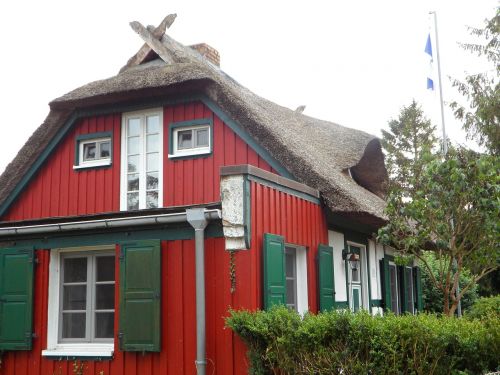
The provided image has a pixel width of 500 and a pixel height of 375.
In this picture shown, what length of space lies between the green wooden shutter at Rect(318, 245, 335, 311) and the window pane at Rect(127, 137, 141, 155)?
3.44 meters

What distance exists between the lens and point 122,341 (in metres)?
8.37

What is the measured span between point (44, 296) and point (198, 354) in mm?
→ 2804

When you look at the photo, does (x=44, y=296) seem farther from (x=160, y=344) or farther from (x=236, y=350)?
(x=236, y=350)

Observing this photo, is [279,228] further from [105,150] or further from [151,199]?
[105,150]

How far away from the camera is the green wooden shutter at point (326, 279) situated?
9758mm

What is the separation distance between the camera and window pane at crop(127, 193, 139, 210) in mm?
10617

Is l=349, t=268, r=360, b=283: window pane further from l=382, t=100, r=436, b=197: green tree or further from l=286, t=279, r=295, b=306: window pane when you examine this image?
l=382, t=100, r=436, b=197: green tree

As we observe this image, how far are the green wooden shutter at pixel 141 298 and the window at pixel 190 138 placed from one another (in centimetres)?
238

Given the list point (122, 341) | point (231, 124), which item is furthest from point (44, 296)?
point (231, 124)

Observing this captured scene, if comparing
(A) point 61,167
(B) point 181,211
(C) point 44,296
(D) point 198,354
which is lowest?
(D) point 198,354

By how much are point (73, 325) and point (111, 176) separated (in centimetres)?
265

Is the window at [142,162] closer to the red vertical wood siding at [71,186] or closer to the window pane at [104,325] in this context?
the red vertical wood siding at [71,186]

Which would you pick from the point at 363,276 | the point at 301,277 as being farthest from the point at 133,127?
the point at 363,276

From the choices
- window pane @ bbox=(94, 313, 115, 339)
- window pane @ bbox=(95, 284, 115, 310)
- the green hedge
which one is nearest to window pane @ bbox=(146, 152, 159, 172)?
window pane @ bbox=(95, 284, 115, 310)
